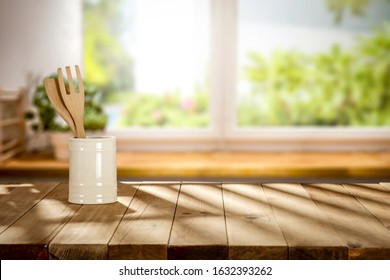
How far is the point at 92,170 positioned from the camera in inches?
66.1

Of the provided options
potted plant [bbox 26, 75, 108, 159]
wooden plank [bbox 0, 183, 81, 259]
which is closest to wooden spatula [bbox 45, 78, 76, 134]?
wooden plank [bbox 0, 183, 81, 259]

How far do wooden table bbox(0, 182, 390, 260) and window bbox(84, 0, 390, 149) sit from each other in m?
2.07

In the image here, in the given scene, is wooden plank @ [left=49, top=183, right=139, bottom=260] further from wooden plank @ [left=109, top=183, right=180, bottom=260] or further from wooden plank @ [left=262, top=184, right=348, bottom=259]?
wooden plank @ [left=262, top=184, right=348, bottom=259]

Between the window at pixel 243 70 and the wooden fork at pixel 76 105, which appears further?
the window at pixel 243 70

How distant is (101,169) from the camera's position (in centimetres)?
168

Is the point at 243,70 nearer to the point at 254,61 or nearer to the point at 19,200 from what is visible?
the point at 254,61

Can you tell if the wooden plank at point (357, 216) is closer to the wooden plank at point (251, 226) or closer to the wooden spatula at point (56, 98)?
the wooden plank at point (251, 226)

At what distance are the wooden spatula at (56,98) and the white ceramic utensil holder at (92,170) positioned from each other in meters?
0.07

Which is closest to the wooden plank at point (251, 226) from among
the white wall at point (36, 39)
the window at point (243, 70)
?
the window at point (243, 70)

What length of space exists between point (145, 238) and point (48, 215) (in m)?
0.33

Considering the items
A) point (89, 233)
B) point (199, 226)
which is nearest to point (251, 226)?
point (199, 226)

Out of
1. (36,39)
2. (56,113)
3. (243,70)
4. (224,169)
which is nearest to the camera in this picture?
(224,169)

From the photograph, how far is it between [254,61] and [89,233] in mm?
2761

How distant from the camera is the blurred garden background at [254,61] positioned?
13.0ft
